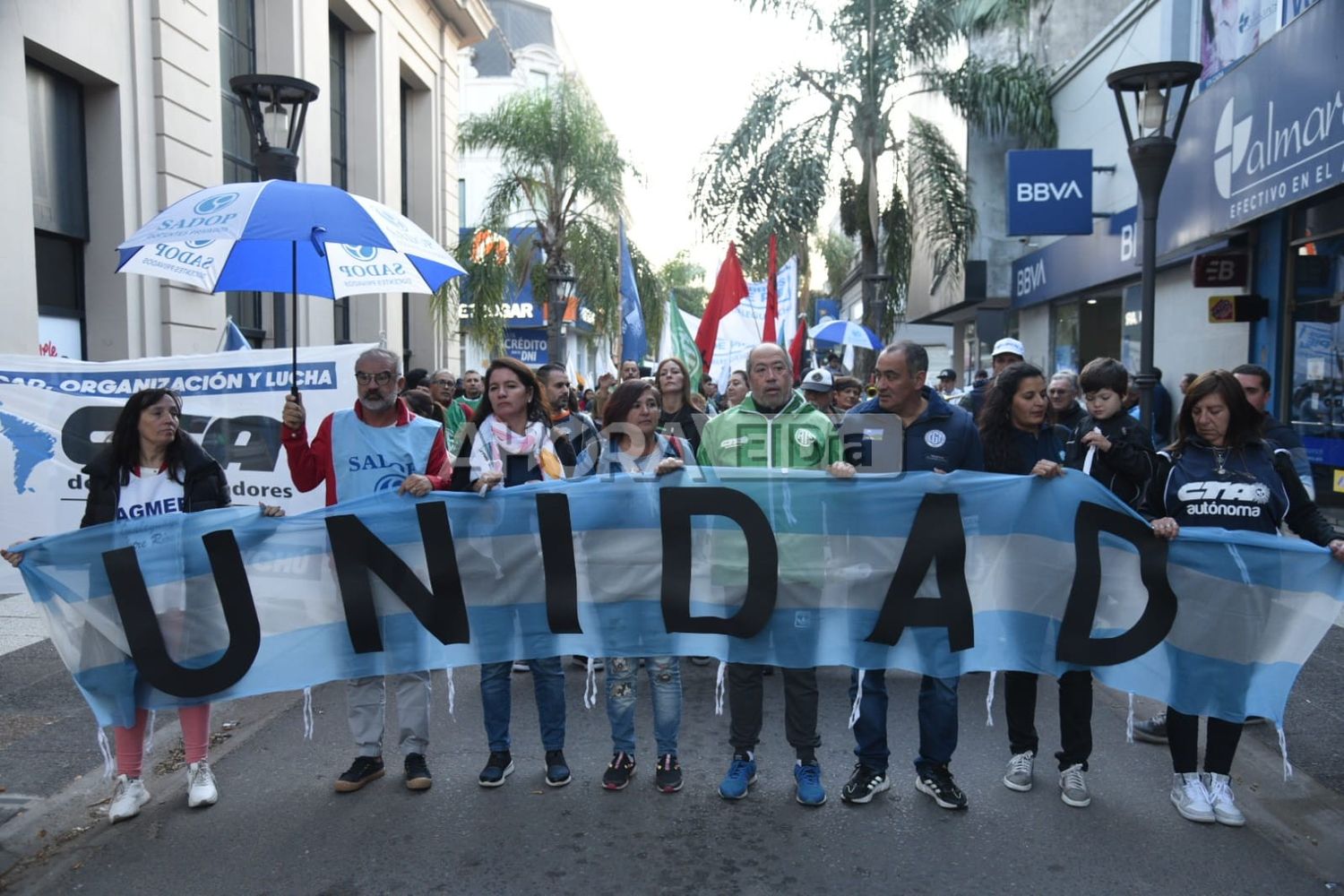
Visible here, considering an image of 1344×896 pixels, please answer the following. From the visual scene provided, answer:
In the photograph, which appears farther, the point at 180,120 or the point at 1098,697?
the point at 180,120

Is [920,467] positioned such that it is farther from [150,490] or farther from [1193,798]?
[150,490]

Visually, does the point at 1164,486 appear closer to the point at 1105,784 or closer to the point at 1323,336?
the point at 1105,784

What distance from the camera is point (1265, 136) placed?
10828 millimetres

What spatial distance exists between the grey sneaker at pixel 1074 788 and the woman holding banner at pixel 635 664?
1627mm

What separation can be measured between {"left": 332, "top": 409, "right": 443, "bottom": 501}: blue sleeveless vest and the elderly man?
3.39 meters

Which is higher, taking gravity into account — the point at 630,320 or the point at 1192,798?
the point at 630,320

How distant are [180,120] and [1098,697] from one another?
11.1 m

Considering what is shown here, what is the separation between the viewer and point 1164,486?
4676mm

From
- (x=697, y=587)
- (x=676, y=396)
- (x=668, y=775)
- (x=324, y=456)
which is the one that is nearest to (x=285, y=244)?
(x=324, y=456)

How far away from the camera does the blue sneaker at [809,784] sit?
177 inches

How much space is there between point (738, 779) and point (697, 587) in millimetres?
831

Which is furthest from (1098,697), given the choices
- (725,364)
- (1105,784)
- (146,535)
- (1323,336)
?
(1323,336)

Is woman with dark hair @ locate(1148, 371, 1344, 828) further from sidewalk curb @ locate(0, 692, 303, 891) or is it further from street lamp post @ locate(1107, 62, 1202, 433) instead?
sidewalk curb @ locate(0, 692, 303, 891)

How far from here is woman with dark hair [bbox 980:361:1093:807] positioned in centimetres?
456
